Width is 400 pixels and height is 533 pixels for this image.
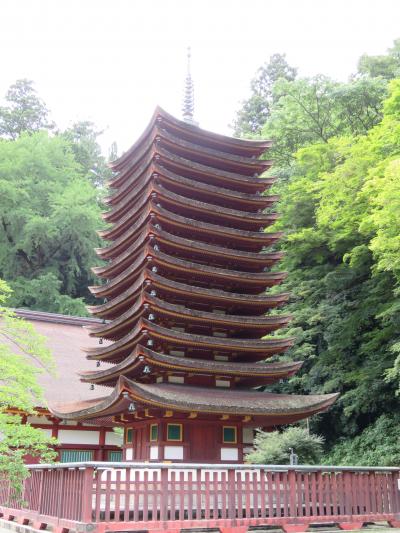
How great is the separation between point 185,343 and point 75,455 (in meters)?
9.42

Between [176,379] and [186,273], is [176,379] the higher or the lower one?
the lower one

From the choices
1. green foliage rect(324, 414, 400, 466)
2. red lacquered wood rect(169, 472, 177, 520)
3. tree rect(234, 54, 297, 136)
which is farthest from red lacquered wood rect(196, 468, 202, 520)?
tree rect(234, 54, 297, 136)

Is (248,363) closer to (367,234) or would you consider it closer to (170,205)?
(170,205)

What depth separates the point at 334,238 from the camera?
25.1 m

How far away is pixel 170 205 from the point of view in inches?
786

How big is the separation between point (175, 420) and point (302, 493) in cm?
492

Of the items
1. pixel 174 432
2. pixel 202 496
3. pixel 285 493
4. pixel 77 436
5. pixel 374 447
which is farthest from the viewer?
pixel 77 436

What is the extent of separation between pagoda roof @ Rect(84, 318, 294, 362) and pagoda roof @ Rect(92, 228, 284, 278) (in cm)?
278

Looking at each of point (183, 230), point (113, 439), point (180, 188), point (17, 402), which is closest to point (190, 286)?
point (183, 230)

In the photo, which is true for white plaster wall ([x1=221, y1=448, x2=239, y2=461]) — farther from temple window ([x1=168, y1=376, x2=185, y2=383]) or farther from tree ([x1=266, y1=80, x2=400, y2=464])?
tree ([x1=266, y1=80, x2=400, y2=464])

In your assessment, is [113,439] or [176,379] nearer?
[176,379]

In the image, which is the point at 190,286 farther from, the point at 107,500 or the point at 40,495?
the point at 107,500

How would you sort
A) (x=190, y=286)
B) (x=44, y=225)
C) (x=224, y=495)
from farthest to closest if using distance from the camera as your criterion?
(x=44, y=225) < (x=190, y=286) < (x=224, y=495)

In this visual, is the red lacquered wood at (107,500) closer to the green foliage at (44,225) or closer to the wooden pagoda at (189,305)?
the wooden pagoda at (189,305)
